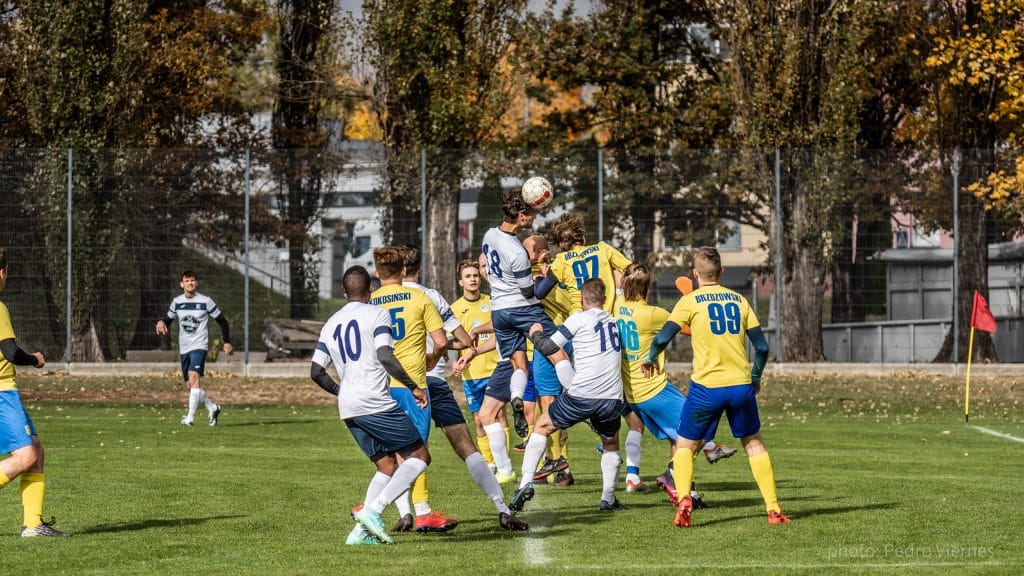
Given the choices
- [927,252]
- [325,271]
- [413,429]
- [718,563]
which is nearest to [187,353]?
[325,271]

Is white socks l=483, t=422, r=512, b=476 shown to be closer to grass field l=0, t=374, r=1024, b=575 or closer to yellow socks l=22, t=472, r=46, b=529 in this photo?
grass field l=0, t=374, r=1024, b=575

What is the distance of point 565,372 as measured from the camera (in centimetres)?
1205

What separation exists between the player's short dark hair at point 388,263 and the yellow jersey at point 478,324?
4217mm

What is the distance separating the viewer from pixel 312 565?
9.05m

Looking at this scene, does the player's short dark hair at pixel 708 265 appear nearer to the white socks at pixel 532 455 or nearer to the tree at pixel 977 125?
the white socks at pixel 532 455

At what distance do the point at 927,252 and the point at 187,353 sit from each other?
50.1ft

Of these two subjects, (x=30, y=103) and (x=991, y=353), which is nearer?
(x=991, y=353)

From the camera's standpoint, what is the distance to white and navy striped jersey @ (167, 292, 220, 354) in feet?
68.6

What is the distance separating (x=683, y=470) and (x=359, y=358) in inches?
103

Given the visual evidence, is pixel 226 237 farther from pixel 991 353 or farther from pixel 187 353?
pixel 991 353

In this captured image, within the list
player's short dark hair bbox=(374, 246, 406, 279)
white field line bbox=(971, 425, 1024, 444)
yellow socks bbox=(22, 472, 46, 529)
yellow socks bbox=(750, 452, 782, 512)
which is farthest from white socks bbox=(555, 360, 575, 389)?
white field line bbox=(971, 425, 1024, 444)

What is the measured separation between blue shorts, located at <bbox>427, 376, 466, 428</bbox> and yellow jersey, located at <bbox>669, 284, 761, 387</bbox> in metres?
1.74

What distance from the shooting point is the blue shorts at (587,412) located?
1156 centimetres

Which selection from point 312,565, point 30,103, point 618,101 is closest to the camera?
point 312,565
